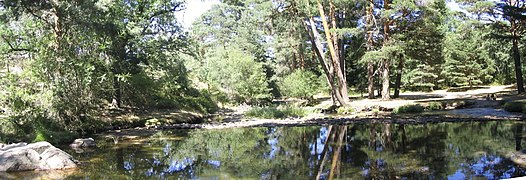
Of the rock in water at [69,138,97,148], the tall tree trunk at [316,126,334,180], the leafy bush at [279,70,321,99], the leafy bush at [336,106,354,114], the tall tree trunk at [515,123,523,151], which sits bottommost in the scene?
the tall tree trunk at [316,126,334,180]

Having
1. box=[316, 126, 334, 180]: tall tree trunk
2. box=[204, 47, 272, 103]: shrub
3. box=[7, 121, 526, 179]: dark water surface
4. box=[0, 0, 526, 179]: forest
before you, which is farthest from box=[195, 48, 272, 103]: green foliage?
box=[7, 121, 526, 179]: dark water surface

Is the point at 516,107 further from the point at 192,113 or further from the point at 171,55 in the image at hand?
the point at 171,55

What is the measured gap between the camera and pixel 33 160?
22.7ft

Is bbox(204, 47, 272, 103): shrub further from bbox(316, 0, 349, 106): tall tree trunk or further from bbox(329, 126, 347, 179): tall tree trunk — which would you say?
bbox(329, 126, 347, 179): tall tree trunk

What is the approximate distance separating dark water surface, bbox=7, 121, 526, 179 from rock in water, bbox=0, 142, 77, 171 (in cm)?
41

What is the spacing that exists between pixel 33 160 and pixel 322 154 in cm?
542

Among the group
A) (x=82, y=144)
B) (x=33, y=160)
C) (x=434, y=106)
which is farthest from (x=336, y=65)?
(x=33, y=160)

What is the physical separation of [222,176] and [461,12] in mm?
18227

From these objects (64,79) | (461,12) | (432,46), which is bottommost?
(64,79)

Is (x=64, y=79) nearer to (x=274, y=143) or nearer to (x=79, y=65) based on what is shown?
(x=79, y=65)

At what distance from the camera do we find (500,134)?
9.50 meters

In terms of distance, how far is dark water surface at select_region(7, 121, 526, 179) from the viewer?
6.12 metres

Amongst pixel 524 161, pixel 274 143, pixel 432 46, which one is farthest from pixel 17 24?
pixel 432 46

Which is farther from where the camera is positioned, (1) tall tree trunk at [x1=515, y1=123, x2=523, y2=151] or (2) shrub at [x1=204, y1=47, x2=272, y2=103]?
(2) shrub at [x1=204, y1=47, x2=272, y2=103]
